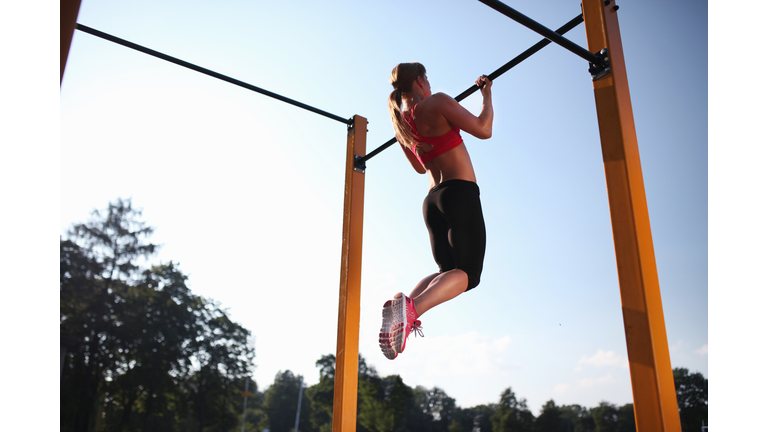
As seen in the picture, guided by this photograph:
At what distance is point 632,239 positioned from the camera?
1.47 meters

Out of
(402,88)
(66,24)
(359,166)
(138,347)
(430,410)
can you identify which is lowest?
(430,410)

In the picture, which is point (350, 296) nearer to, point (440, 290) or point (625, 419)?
point (440, 290)

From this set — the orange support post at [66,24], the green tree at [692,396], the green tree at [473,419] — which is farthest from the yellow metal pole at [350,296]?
the green tree at [692,396]

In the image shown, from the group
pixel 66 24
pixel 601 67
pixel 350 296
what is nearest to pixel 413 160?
pixel 350 296

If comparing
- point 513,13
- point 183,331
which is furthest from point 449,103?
point 183,331

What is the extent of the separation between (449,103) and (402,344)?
3.33ft

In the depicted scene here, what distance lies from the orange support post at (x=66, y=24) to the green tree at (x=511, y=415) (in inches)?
1437

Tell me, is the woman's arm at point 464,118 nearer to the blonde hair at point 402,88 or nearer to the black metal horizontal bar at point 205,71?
the blonde hair at point 402,88

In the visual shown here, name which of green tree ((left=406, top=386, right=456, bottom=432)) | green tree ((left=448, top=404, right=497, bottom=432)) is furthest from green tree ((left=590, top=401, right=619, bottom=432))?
green tree ((left=406, top=386, right=456, bottom=432))

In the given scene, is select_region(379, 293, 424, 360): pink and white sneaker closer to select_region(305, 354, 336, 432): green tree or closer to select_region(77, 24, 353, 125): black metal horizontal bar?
select_region(77, 24, 353, 125): black metal horizontal bar

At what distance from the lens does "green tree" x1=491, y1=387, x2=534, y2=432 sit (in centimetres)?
3256

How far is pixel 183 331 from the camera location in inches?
853

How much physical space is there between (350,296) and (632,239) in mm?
1533

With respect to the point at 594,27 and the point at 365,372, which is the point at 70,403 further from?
the point at 594,27
